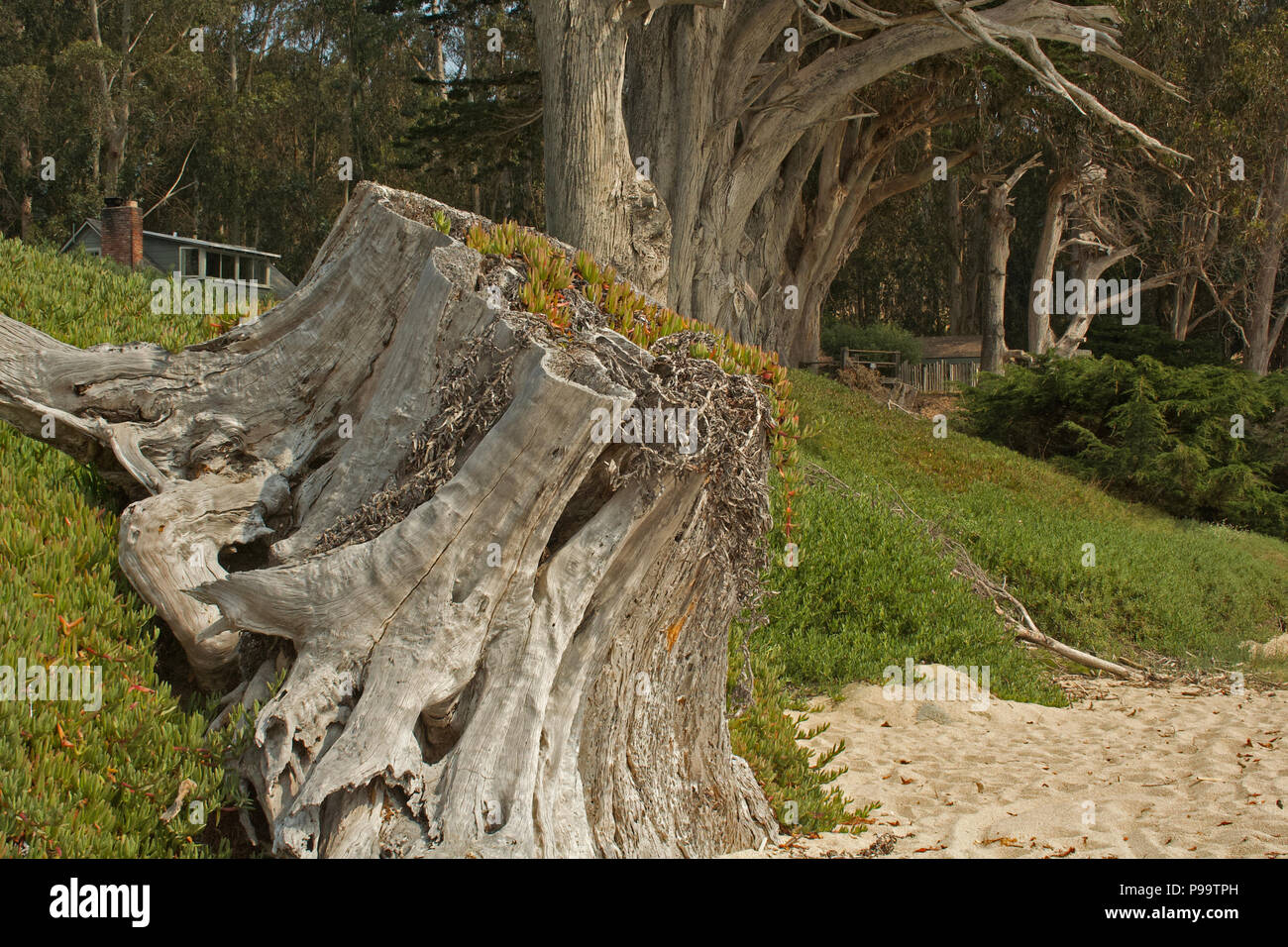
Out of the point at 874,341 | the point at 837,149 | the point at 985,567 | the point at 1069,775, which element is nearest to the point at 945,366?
the point at 874,341

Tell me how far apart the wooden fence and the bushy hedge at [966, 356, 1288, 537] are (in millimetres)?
7467

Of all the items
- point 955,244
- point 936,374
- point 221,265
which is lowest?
point 936,374

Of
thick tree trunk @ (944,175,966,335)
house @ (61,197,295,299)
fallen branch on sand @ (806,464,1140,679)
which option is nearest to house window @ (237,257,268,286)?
house @ (61,197,295,299)

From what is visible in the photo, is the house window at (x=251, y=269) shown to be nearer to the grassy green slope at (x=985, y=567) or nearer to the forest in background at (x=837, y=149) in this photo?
the forest in background at (x=837, y=149)

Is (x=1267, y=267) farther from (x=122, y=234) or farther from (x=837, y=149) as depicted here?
(x=122, y=234)

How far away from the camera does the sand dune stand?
4.85 metres

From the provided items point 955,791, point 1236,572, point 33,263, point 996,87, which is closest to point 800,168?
point 996,87

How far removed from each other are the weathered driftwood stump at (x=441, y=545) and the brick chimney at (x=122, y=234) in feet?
65.7

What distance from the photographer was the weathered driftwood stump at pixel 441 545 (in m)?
3.50

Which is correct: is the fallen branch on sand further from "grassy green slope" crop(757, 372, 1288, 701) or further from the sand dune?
the sand dune

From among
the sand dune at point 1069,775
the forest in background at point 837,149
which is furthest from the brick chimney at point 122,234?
the sand dune at point 1069,775

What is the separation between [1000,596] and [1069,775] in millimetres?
4357

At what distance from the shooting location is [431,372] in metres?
4.28

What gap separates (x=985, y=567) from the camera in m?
11.3
